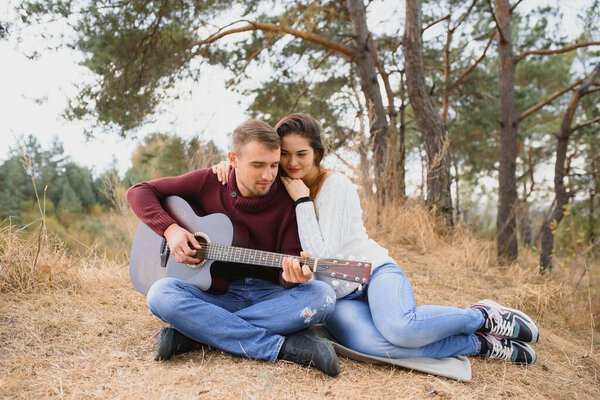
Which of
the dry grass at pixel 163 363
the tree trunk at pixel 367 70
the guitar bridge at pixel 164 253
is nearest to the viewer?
the dry grass at pixel 163 363

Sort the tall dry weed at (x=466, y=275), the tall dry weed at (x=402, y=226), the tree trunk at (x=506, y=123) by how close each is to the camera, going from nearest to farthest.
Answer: the tall dry weed at (x=466, y=275), the tall dry weed at (x=402, y=226), the tree trunk at (x=506, y=123)

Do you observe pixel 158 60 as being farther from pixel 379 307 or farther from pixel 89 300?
pixel 379 307

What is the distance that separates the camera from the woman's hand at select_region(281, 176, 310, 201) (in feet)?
9.08

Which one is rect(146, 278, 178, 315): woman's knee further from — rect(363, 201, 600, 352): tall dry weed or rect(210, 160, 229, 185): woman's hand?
rect(363, 201, 600, 352): tall dry weed

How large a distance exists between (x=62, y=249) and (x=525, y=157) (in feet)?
53.9

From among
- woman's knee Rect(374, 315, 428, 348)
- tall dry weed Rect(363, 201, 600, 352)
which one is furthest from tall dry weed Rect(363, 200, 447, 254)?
woman's knee Rect(374, 315, 428, 348)

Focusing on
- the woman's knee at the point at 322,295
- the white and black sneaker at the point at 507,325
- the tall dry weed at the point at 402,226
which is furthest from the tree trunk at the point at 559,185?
the woman's knee at the point at 322,295

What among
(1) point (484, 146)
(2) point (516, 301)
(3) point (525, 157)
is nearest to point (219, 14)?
(2) point (516, 301)

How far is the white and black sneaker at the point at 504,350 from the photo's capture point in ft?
9.36

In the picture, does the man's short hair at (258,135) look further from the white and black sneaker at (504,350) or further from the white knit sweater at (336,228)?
the white and black sneaker at (504,350)

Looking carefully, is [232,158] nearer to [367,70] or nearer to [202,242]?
[202,242]

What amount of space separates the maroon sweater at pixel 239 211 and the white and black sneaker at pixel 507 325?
45.2 inches

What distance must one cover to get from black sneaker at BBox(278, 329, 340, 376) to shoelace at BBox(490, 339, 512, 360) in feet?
3.24

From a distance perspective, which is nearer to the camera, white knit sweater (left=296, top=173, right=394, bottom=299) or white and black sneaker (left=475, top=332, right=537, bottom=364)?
white knit sweater (left=296, top=173, right=394, bottom=299)
